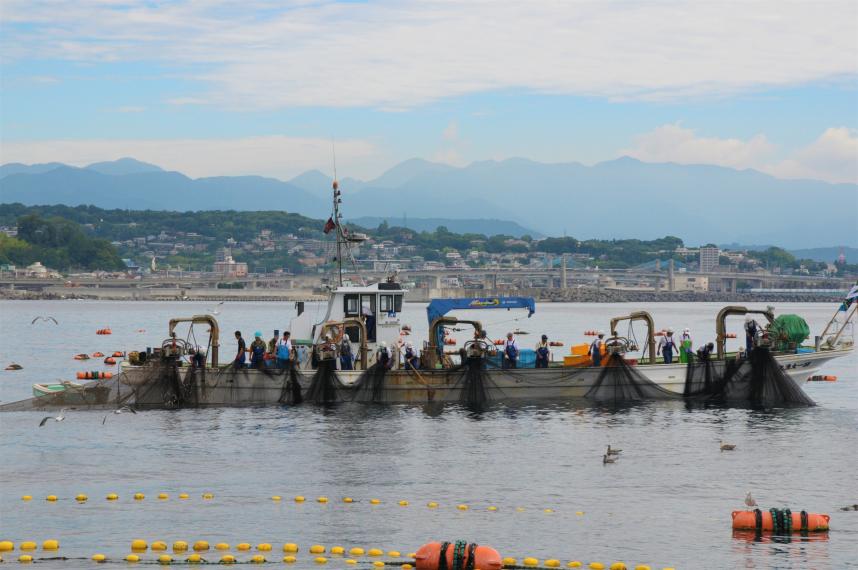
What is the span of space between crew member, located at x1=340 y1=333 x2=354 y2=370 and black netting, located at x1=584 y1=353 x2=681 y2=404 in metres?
8.29

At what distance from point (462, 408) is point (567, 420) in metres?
4.15

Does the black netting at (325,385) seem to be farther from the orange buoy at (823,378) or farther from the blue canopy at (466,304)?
the orange buoy at (823,378)

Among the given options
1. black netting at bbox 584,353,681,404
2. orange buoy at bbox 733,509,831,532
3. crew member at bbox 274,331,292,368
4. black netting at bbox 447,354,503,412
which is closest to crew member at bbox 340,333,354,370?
crew member at bbox 274,331,292,368

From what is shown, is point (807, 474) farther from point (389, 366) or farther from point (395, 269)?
point (395, 269)

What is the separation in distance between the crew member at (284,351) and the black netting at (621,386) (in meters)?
10.4

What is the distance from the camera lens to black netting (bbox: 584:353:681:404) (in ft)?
144

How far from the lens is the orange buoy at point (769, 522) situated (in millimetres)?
25969

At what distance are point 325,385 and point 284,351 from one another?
1.87 meters

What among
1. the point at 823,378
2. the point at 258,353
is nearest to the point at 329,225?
the point at 258,353

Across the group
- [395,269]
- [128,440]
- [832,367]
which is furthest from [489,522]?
[832,367]

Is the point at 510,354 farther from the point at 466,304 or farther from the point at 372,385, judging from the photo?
the point at 372,385

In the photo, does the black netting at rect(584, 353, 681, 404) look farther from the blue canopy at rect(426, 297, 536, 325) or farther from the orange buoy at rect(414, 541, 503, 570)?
the orange buoy at rect(414, 541, 503, 570)

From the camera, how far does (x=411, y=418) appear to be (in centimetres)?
4178

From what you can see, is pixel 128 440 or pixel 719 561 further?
pixel 128 440
